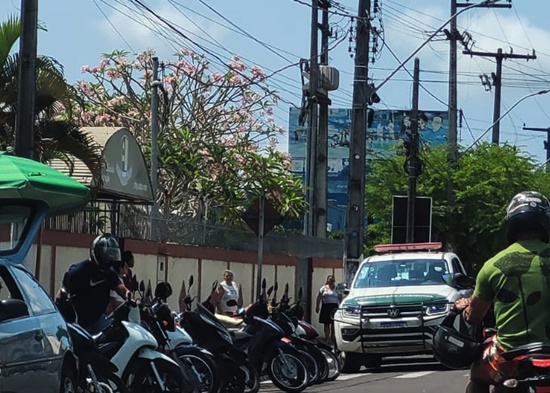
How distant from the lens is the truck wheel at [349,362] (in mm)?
21828

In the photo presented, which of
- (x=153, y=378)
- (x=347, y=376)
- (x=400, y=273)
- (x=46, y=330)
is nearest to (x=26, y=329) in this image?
(x=46, y=330)

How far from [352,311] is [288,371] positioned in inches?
202

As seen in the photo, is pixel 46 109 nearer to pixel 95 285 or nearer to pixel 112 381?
pixel 95 285

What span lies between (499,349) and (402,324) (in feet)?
48.3

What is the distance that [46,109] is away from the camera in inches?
668

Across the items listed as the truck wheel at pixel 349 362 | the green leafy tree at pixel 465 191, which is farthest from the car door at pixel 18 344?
the green leafy tree at pixel 465 191

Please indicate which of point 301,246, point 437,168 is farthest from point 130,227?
point 437,168

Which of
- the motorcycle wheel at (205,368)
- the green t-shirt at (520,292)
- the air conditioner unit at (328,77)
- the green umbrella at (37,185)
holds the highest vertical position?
the air conditioner unit at (328,77)

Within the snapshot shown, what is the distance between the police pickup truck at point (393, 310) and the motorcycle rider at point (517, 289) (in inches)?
550

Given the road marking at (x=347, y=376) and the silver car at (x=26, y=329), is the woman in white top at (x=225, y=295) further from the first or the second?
the silver car at (x=26, y=329)

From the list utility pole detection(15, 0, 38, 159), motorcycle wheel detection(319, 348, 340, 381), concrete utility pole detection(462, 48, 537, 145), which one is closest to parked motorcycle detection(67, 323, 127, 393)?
utility pole detection(15, 0, 38, 159)

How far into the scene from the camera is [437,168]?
45062 mm

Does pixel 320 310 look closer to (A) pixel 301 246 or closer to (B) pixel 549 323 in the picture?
(A) pixel 301 246

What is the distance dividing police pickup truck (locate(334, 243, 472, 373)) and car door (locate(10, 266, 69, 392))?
11.2 meters
